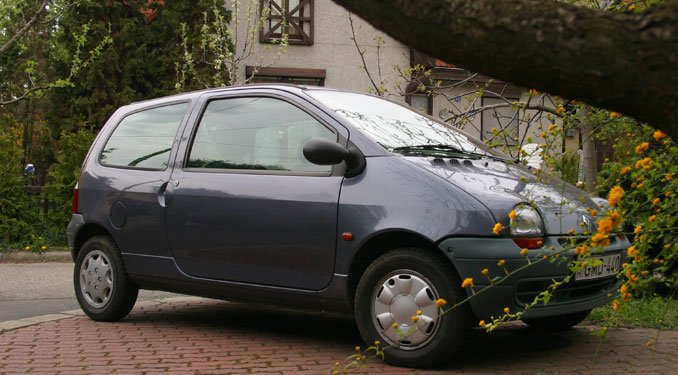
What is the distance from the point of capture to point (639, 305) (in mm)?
6973

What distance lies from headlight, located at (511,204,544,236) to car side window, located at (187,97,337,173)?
1.25 m

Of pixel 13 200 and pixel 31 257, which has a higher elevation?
pixel 13 200

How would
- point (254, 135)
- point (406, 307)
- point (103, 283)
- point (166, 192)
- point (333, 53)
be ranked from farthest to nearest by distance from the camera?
point (333, 53)
point (103, 283)
point (166, 192)
point (254, 135)
point (406, 307)

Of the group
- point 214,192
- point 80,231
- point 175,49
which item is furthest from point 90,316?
point 175,49

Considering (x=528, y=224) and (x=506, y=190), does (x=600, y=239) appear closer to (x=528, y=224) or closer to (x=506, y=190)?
(x=528, y=224)

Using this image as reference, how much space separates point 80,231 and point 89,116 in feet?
46.1

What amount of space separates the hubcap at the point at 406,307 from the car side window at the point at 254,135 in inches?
35.4

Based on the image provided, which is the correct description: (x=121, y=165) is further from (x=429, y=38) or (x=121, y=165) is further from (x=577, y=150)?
(x=429, y=38)

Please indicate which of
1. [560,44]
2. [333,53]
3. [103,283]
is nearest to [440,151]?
[103,283]

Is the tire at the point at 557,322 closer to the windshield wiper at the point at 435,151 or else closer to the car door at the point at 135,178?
the windshield wiper at the point at 435,151

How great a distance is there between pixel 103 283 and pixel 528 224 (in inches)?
134

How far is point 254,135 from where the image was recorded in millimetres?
6164

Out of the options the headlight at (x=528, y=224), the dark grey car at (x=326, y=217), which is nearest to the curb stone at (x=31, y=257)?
the dark grey car at (x=326, y=217)

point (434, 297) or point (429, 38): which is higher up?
point (429, 38)
